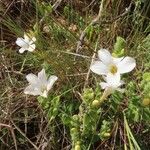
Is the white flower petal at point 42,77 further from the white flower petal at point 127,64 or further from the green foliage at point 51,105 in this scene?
the white flower petal at point 127,64

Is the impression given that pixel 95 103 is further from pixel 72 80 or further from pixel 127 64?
pixel 72 80

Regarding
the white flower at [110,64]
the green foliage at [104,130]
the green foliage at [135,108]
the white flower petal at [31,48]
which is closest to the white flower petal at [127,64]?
the white flower at [110,64]

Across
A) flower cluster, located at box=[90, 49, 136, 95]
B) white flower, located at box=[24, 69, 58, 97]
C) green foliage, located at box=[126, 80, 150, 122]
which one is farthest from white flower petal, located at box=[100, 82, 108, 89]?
white flower, located at box=[24, 69, 58, 97]

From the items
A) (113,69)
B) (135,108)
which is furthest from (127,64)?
(135,108)

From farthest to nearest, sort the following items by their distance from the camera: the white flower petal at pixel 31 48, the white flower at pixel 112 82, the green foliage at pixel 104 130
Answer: the white flower petal at pixel 31 48
the green foliage at pixel 104 130
the white flower at pixel 112 82

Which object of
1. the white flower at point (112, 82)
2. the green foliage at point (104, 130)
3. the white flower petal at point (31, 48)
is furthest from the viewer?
the white flower petal at point (31, 48)

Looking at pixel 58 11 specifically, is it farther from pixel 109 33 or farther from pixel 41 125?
pixel 41 125
